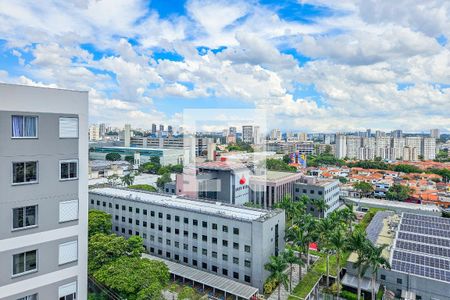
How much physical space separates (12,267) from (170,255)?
573 inches

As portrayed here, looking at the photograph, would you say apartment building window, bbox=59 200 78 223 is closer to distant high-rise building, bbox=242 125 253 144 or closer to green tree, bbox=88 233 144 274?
green tree, bbox=88 233 144 274

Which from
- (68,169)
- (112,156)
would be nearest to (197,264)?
(68,169)

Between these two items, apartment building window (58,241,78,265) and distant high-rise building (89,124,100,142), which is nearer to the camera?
apartment building window (58,241,78,265)

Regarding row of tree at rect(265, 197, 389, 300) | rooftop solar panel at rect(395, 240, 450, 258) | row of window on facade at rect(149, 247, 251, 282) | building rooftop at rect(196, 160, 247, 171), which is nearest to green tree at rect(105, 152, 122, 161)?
building rooftop at rect(196, 160, 247, 171)

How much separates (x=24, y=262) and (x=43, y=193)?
179 cm

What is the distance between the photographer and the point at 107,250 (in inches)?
626

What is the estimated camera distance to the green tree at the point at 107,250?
1570cm

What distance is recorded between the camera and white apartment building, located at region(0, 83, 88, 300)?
7.43 m

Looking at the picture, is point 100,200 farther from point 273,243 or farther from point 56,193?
point 56,193

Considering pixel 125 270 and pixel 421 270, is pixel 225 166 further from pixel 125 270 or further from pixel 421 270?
pixel 421 270

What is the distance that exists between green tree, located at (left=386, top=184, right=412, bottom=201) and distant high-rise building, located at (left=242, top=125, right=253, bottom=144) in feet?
88.4

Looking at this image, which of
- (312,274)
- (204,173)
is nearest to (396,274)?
(312,274)

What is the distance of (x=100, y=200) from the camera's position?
83.0ft

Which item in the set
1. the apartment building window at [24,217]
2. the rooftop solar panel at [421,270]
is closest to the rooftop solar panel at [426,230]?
the rooftop solar panel at [421,270]
